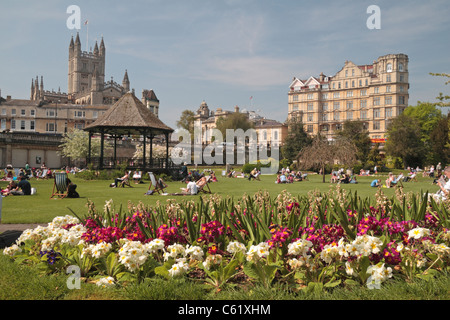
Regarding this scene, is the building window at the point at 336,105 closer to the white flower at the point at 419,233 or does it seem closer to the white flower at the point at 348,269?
the white flower at the point at 419,233

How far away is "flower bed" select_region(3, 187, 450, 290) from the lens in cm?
449

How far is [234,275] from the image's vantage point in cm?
468

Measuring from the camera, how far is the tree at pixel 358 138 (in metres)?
61.9

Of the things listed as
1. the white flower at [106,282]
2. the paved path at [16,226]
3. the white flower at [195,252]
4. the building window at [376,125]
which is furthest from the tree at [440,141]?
the white flower at [106,282]

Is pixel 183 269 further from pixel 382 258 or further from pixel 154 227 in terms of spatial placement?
pixel 382 258

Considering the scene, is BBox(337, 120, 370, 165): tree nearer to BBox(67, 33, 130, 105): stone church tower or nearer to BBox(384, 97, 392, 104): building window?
BBox(384, 97, 392, 104): building window

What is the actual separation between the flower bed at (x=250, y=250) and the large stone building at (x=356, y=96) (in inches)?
3306

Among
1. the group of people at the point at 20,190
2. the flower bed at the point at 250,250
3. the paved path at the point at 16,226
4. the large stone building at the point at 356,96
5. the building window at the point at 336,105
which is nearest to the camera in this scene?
the flower bed at the point at 250,250

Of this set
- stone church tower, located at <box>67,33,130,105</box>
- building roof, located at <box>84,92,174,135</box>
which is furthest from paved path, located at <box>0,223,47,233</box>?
stone church tower, located at <box>67,33,130,105</box>

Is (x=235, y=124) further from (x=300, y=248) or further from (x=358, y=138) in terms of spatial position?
(x=300, y=248)

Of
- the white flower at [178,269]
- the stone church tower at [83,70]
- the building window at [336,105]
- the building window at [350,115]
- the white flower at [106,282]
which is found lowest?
the white flower at [106,282]

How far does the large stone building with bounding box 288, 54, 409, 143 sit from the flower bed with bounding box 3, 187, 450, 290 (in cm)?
8398

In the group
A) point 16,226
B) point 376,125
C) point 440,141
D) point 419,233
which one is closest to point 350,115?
point 376,125

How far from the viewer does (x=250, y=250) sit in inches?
175
